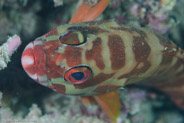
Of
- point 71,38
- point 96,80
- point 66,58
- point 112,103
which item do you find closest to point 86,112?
point 112,103

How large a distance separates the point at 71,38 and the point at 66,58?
29cm

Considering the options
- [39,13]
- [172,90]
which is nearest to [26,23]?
[39,13]

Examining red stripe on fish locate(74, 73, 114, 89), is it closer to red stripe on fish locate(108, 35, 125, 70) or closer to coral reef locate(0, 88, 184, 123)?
red stripe on fish locate(108, 35, 125, 70)

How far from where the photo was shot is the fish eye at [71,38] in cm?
286

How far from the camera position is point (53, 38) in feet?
9.55

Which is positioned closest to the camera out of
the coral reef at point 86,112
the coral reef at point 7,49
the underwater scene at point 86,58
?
the underwater scene at point 86,58

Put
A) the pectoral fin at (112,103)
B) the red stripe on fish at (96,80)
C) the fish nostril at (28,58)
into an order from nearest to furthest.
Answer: the fish nostril at (28,58), the red stripe on fish at (96,80), the pectoral fin at (112,103)

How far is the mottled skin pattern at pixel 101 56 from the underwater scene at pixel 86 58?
0.04ft

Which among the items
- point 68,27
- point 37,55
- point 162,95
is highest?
point 68,27

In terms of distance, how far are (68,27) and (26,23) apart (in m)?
2.67

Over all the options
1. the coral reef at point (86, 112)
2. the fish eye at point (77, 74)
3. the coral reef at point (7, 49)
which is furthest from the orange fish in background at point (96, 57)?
the coral reef at point (86, 112)

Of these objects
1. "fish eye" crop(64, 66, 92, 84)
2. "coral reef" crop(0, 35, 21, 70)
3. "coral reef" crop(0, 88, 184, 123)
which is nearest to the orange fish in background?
"fish eye" crop(64, 66, 92, 84)

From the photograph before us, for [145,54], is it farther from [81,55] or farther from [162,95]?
[162,95]

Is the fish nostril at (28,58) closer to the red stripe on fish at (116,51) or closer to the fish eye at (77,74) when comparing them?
the fish eye at (77,74)
